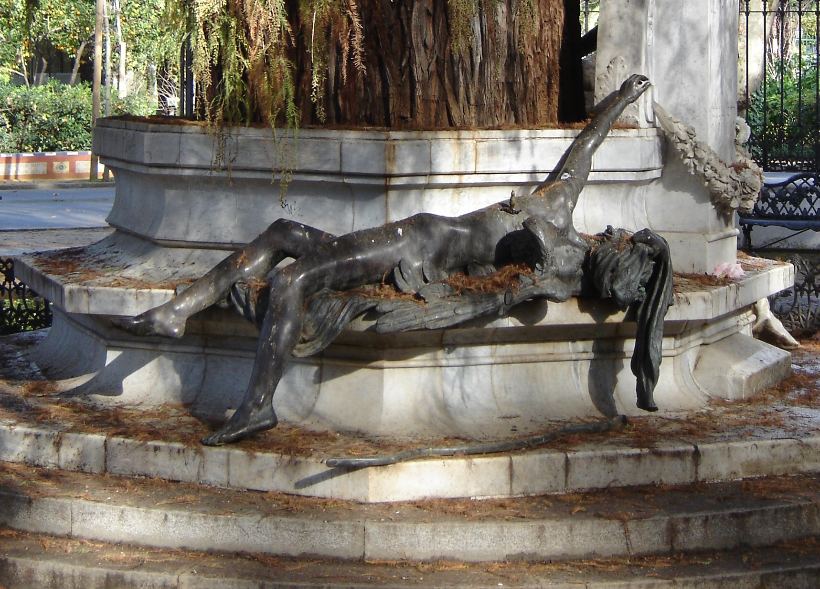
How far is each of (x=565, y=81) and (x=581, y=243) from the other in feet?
4.55

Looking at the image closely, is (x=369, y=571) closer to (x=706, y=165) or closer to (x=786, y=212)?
(x=706, y=165)

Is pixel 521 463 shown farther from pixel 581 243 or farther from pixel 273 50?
pixel 273 50

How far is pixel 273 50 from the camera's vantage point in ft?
20.4

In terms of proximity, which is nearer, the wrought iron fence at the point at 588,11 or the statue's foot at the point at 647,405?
the statue's foot at the point at 647,405

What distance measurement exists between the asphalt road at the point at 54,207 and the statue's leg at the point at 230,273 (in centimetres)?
1492

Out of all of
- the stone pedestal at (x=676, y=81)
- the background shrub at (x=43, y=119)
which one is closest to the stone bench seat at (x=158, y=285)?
the stone pedestal at (x=676, y=81)

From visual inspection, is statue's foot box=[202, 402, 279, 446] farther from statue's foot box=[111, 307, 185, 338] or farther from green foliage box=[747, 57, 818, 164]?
green foliage box=[747, 57, 818, 164]

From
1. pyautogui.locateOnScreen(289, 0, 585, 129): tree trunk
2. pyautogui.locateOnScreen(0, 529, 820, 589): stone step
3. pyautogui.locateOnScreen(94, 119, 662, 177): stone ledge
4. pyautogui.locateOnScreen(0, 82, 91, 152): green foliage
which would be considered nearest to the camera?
pyautogui.locateOnScreen(0, 529, 820, 589): stone step

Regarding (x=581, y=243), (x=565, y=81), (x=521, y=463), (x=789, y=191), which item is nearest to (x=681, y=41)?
(x=565, y=81)

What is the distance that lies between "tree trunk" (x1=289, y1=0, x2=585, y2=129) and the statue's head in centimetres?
48

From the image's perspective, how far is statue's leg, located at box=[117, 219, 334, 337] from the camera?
567 cm

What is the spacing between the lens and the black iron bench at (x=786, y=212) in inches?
470

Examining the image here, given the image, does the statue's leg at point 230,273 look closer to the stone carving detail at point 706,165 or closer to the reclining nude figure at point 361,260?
the reclining nude figure at point 361,260

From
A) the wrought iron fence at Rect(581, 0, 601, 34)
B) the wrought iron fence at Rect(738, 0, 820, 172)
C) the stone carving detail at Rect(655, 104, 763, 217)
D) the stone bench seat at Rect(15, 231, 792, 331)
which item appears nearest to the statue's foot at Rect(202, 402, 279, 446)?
the stone bench seat at Rect(15, 231, 792, 331)
